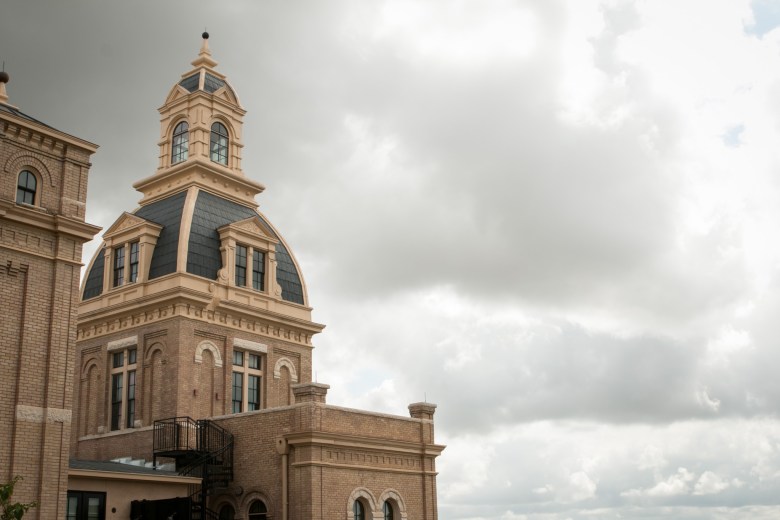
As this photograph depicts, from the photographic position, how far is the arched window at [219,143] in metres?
45.1

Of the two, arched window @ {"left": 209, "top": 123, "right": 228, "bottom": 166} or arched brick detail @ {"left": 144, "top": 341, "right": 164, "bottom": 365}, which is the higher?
arched window @ {"left": 209, "top": 123, "right": 228, "bottom": 166}

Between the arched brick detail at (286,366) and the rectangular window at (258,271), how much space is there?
323 cm

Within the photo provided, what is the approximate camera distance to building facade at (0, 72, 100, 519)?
24312 mm

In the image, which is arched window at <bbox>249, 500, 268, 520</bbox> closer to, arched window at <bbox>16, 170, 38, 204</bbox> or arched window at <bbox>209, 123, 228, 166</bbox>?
arched window at <bbox>16, 170, 38, 204</bbox>

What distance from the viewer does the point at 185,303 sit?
125ft

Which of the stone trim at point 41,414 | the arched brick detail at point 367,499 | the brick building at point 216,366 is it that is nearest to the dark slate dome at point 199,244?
the brick building at point 216,366

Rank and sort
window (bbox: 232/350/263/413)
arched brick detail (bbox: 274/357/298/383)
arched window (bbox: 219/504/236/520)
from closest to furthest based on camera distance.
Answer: arched window (bbox: 219/504/236/520) → window (bbox: 232/350/263/413) → arched brick detail (bbox: 274/357/298/383)

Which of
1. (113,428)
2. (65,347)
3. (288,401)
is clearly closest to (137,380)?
(113,428)

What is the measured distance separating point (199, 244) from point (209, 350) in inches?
177

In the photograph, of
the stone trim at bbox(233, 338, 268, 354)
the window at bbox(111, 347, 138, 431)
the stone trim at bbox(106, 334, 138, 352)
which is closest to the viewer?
the window at bbox(111, 347, 138, 431)

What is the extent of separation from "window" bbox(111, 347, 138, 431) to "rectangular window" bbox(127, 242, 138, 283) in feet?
9.90

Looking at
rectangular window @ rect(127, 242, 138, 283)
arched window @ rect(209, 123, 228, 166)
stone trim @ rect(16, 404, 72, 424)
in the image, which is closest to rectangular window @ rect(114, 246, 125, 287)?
rectangular window @ rect(127, 242, 138, 283)

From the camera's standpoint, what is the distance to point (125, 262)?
4131cm

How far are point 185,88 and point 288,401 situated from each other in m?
16.0
